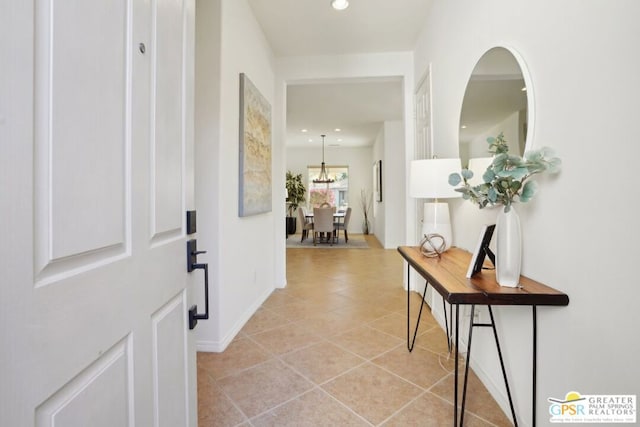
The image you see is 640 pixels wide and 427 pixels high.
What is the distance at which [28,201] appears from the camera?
47 centimetres

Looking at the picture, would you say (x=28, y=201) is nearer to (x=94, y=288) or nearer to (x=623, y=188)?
(x=94, y=288)

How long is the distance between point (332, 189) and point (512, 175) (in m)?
8.91

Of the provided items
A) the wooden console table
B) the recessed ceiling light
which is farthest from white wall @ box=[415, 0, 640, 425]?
the recessed ceiling light

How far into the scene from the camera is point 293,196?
9406 mm

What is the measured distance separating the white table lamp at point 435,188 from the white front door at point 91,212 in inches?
63.7

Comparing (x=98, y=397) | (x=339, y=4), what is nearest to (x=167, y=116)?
(x=98, y=397)

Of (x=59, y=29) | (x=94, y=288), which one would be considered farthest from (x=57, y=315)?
(x=59, y=29)

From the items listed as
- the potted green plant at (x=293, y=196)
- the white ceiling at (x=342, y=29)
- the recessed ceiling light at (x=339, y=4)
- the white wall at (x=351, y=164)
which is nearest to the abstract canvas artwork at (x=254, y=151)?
the white ceiling at (x=342, y=29)

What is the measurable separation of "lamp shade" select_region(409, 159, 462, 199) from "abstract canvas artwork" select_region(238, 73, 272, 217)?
1.38 m

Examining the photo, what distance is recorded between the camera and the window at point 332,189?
32.9ft

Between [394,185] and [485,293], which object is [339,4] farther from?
Answer: [394,185]

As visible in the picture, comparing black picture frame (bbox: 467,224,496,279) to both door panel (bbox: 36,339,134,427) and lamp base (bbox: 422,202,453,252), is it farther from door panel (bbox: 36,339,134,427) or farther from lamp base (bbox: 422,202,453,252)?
door panel (bbox: 36,339,134,427)

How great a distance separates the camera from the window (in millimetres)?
10023

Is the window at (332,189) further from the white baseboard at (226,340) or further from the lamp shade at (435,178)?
the lamp shade at (435,178)
